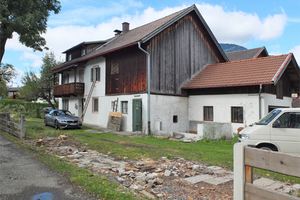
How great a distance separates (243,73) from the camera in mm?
14844

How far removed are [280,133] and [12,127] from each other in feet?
41.3

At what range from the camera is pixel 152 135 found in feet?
47.5

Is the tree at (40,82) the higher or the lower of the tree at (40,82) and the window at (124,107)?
the higher

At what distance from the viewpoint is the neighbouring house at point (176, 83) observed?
14.4m

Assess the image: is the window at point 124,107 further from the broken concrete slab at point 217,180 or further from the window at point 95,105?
the broken concrete slab at point 217,180

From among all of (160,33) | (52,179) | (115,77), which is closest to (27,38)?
(115,77)

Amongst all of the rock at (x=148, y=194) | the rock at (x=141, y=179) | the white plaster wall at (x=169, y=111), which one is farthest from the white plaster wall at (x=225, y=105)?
the rock at (x=148, y=194)

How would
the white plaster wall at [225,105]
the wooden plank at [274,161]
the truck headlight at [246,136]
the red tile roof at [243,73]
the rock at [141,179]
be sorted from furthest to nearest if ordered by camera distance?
1. the white plaster wall at [225,105]
2. the red tile roof at [243,73]
3. the truck headlight at [246,136]
4. the rock at [141,179]
5. the wooden plank at [274,161]

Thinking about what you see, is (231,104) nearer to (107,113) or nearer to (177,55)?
(177,55)

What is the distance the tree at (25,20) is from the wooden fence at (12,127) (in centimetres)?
518

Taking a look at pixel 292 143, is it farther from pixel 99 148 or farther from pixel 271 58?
pixel 271 58

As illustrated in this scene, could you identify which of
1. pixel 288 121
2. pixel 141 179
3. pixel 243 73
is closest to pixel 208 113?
pixel 243 73

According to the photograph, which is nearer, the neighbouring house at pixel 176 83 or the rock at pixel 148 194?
the rock at pixel 148 194

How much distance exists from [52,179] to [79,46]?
22504mm
